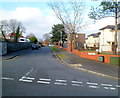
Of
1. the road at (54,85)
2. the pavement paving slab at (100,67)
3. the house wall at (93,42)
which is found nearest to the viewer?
the road at (54,85)

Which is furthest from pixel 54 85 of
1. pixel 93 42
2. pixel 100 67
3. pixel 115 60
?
pixel 93 42

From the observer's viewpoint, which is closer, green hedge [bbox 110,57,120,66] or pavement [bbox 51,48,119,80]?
pavement [bbox 51,48,119,80]

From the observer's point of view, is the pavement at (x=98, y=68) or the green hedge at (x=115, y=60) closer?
the pavement at (x=98, y=68)

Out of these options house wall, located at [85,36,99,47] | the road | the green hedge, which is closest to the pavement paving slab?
the green hedge

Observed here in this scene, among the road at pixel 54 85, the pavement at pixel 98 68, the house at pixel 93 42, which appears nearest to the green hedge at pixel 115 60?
the pavement at pixel 98 68

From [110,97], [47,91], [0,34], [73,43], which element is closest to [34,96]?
[47,91]

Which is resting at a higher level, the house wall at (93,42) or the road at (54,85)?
the house wall at (93,42)

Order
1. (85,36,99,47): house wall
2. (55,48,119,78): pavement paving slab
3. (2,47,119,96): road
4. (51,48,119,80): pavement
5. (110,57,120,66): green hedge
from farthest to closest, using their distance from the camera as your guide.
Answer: (85,36,99,47): house wall → (110,57,120,66): green hedge → (55,48,119,78): pavement paving slab → (51,48,119,80): pavement → (2,47,119,96): road

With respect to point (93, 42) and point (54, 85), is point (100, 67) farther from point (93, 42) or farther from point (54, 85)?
point (93, 42)

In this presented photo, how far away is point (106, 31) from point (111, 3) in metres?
22.3

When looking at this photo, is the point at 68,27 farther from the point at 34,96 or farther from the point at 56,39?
the point at 56,39

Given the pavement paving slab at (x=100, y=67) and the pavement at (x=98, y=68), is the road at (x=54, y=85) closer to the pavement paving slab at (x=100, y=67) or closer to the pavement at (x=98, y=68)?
the pavement at (x=98, y=68)

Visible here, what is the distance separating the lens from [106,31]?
3494 centimetres

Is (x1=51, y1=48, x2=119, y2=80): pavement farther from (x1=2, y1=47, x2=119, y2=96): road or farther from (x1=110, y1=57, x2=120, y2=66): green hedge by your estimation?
(x1=2, y1=47, x2=119, y2=96): road
